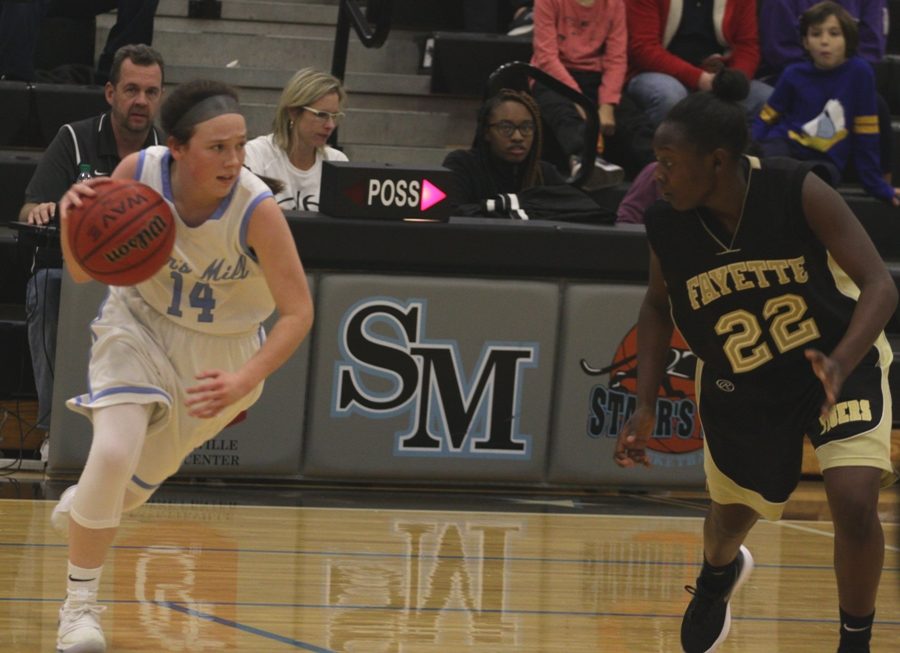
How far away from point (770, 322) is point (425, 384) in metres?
3.03

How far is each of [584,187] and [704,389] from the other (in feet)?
13.7

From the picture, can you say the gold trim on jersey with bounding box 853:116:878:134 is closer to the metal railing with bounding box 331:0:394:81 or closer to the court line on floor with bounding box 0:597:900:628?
the metal railing with bounding box 331:0:394:81

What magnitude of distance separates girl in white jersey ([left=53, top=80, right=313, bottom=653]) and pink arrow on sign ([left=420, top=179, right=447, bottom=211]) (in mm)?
2499

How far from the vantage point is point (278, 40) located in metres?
9.87

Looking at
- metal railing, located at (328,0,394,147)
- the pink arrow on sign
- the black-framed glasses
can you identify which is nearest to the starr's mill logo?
the pink arrow on sign

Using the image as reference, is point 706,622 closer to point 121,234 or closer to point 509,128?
point 121,234

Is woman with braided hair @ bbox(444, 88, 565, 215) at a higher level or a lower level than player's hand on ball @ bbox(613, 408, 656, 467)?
higher

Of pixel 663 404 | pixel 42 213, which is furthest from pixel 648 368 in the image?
pixel 42 213

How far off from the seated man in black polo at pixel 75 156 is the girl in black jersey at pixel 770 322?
331 centimetres

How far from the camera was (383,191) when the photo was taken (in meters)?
6.82

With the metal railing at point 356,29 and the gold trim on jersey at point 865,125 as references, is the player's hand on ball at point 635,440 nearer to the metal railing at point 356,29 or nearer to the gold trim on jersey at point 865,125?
the metal railing at point 356,29

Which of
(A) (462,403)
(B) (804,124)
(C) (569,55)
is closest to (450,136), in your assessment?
(C) (569,55)

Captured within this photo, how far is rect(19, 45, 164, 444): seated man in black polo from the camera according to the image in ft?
22.2

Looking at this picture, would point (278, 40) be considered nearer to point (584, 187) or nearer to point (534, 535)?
point (584, 187)
